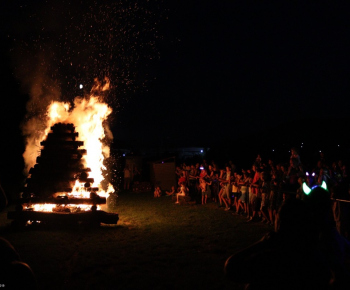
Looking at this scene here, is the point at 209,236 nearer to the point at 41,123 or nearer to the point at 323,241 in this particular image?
the point at 323,241

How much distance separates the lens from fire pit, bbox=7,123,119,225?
11311 mm

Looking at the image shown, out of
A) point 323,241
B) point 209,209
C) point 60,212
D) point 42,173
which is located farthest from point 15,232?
point 323,241

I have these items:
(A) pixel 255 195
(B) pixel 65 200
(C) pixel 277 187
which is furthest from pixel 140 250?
(A) pixel 255 195

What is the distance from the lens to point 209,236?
31.7 ft

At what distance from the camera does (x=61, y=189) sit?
12.4m

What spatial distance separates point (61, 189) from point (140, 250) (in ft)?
18.5

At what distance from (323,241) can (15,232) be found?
417 inches

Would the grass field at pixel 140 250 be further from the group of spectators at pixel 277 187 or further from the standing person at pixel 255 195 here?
the group of spectators at pixel 277 187

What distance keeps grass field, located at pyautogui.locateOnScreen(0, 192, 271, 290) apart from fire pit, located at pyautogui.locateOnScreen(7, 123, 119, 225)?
1.50ft

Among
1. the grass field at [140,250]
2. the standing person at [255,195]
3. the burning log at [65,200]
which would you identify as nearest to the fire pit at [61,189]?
the burning log at [65,200]

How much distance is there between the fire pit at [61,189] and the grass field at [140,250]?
1.50ft

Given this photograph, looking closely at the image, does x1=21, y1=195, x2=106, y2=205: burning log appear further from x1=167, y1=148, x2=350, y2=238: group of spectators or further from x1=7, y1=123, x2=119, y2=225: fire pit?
x1=167, y1=148, x2=350, y2=238: group of spectators

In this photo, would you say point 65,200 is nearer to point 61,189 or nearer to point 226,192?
Answer: point 61,189

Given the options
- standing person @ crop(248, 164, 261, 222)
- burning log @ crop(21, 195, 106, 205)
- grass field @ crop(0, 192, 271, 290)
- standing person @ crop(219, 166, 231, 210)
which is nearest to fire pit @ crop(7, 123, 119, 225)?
burning log @ crop(21, 195, 106, 205)
